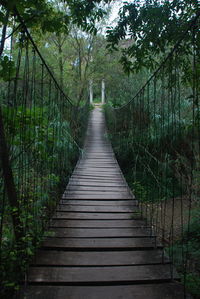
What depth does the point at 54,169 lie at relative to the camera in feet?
8.84

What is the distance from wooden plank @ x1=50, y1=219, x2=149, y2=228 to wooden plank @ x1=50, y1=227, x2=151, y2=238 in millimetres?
65

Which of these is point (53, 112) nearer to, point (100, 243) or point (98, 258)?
point (100, 243)

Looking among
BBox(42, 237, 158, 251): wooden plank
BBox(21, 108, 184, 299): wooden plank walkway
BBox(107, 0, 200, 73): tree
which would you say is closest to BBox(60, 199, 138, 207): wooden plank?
BBox(21, 108, 184, 299): wooden plank walkway

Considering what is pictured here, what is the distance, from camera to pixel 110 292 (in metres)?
1.11

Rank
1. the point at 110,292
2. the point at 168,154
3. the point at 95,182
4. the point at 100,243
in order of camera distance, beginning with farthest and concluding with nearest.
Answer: the point at 95,182 < the point at 168,154 < the point at 100,243 < the point at 110,292

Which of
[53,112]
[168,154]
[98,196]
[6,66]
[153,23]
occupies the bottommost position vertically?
[98,196]

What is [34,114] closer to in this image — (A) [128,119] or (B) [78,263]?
(B) [78,263]

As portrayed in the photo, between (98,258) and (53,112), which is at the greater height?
(53,112)

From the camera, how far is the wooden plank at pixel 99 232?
1623mm

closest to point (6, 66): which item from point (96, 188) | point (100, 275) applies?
point (100, 275)

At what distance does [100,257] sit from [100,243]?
0.48 ft

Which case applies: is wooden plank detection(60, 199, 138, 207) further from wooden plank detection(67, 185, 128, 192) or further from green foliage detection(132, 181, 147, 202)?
wooden plank detection(67, 185, 128, 192)

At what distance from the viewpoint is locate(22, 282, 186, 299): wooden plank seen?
1.07 meters

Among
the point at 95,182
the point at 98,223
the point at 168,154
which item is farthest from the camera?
the point at 95,182
